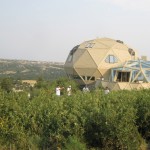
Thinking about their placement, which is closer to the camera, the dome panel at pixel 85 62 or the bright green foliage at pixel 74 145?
the bright green foliage at pixel 74 145

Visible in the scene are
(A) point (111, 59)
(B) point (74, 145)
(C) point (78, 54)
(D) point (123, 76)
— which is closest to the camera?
(B) point (74, 145)

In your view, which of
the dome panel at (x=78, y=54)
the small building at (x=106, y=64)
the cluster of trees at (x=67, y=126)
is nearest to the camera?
the cluster of trees at (x=67, y=126)

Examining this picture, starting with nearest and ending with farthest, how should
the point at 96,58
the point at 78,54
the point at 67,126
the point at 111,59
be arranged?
the point at 67,126 < the point at 96,58 < the point at 111,59 < the point at 78,54

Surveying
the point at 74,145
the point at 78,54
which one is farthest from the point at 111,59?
the point at 74,145

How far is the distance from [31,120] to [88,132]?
212 cm

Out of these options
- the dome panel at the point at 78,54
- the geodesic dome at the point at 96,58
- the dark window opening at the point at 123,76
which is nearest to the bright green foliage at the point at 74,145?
the dark window opening at the point at 123,76

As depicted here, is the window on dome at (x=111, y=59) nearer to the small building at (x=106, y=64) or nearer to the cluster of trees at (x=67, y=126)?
the small building at (x=106, y=64)

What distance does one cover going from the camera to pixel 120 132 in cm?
1197

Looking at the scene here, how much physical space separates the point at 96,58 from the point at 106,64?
1.46 m

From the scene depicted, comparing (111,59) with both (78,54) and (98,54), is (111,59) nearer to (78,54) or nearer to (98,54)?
(98,54)

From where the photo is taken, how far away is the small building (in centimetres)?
4250

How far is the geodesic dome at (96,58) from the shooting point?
148 ft

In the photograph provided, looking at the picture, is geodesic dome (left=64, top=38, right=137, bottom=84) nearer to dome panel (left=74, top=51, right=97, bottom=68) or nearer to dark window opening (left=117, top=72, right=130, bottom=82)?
dome panel (left=74, top=51, right=97, bottom=68)

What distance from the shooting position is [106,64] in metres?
45.3
